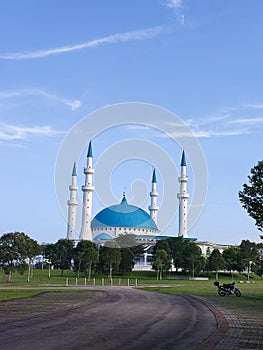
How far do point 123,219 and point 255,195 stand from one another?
334 feet

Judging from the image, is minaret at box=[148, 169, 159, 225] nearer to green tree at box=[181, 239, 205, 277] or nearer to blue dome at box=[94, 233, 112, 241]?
blue dome at box=[94, 233, 112, 241]

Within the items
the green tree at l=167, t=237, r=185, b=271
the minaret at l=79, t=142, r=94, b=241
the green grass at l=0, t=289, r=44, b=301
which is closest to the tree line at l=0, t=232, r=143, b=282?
the green tree at l=167, t=237, r=185, b=271

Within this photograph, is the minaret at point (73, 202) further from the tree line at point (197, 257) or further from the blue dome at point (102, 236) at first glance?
the tree line at point (197, 257)

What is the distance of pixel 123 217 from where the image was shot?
13575 centimetres

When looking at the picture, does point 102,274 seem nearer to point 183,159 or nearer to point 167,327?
point 183,159

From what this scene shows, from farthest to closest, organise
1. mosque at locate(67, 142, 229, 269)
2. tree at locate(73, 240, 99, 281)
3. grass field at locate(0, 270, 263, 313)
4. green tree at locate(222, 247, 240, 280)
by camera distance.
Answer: mosque at locate(67, 142, 229, 269)
green tree at locate(222, 247, 240, 280)
tree at locate(73, 240, 99, 281)
grass field at locate(0, 270, 263, 313)

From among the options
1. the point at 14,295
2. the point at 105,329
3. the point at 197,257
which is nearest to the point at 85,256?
the point at 197,257

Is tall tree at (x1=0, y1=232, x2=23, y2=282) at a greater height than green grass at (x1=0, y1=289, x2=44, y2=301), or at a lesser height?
greater

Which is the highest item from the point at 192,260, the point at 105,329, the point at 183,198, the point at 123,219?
the point at 183,198

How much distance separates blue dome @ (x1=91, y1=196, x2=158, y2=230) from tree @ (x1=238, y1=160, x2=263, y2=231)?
9990 cm

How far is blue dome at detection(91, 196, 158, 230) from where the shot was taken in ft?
441

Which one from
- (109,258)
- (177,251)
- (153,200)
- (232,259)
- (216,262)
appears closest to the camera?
(109,258)

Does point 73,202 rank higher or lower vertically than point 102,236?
higher

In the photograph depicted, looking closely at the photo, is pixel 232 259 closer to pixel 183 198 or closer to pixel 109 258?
pixel 183 198
